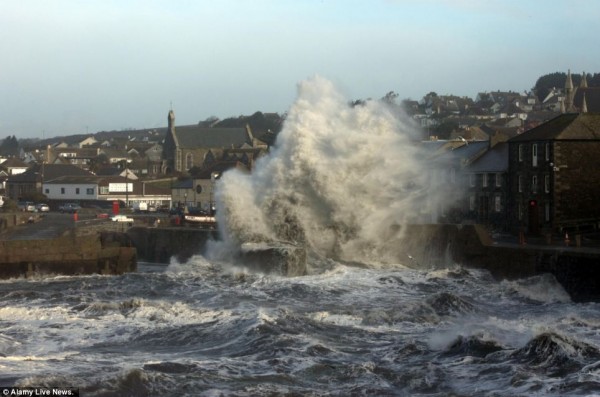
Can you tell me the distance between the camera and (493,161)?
4603 centimetres

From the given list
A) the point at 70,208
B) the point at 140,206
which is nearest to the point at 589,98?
the point at 140,206

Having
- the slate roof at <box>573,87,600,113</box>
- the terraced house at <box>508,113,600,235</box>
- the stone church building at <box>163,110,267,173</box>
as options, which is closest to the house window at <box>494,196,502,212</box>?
the terraced house at <box>508,113,600,235</box>

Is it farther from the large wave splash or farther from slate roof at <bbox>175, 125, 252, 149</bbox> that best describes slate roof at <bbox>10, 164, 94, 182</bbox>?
the large wave splash

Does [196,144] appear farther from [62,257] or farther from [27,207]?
[62,257]

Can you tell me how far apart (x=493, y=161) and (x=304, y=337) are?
86.5 ft

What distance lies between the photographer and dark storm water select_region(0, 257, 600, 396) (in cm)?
1742

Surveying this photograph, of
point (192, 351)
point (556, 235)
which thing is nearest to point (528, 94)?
point (556, 235)

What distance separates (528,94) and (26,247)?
15570 centimetres

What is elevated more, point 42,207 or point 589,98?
point 589,98

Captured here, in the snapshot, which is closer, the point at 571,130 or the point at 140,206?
the point at 571,130

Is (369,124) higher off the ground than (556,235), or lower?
higher

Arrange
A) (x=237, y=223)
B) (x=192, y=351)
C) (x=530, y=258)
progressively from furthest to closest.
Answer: (x=237, y=223) → (x=530, y=258) → (x=192, y=351)

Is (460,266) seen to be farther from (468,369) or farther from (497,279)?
(468,369)

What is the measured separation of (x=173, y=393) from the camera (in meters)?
16.9
